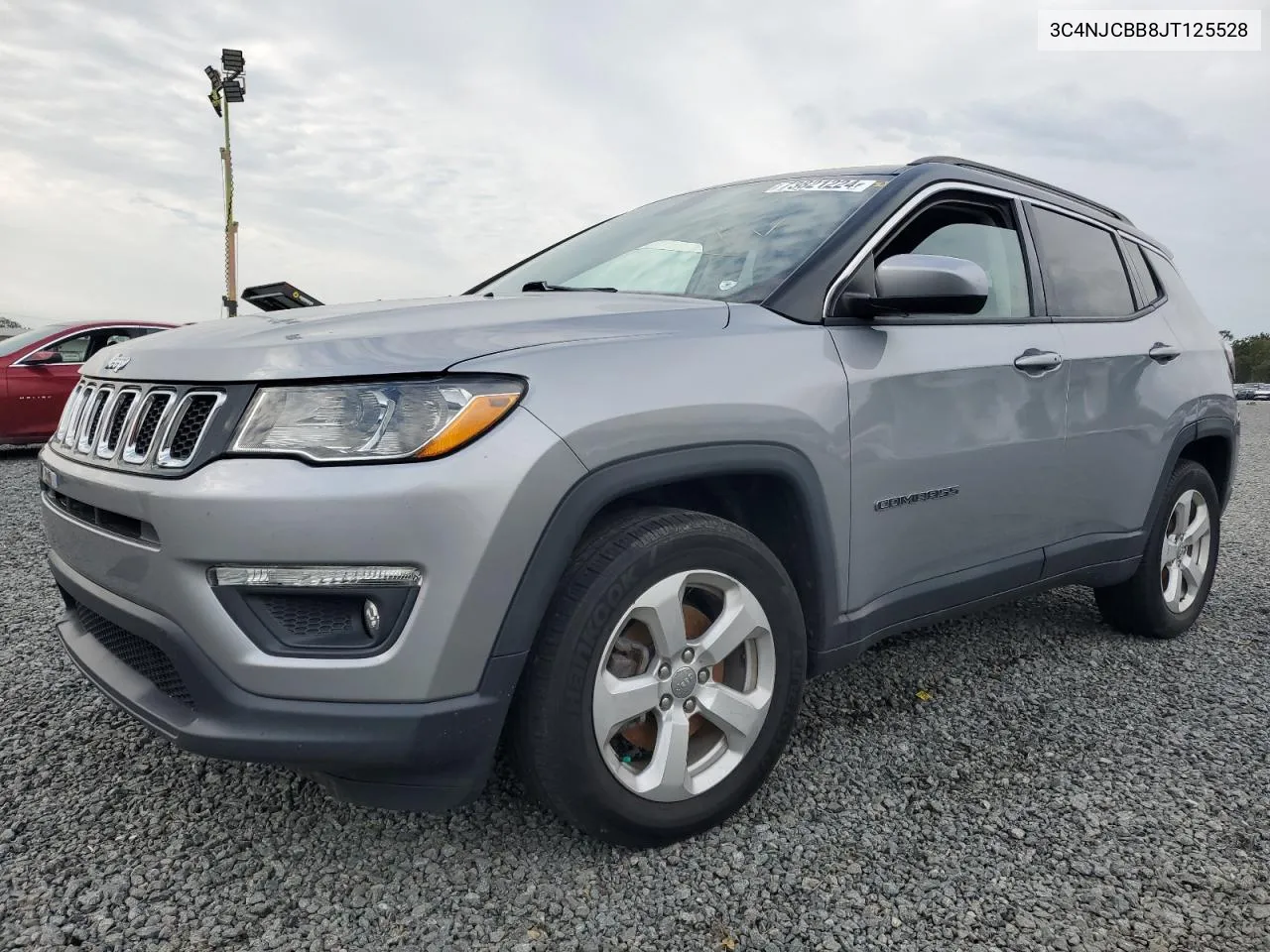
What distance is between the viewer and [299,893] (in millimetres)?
2064

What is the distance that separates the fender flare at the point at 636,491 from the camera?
1.91 metres

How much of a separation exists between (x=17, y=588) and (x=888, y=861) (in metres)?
4.14

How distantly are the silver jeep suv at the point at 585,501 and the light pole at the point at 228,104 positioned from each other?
20.8 metres

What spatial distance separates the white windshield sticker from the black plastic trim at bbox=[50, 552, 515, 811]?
6.00 ft

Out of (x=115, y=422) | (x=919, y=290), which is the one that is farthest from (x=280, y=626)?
(x=919, y=290)

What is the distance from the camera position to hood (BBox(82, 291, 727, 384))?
1.88 metres

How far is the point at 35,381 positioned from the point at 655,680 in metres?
9.23

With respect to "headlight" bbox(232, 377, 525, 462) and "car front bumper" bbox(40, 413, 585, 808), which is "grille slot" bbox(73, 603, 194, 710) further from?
"headlight" bbox(232, 377, 525, 462)

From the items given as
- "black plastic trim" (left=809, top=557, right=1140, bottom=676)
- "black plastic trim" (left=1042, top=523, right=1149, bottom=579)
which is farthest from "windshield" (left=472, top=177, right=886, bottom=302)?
"black plastic trim" (left=1042, top=523, right=1149, bottom=579)

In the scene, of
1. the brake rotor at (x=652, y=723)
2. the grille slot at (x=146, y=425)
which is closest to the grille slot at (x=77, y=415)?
the grille slot at (x=146, y=425)

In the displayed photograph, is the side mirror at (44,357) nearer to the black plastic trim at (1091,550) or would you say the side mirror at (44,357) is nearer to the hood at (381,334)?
the hood at (381,334)

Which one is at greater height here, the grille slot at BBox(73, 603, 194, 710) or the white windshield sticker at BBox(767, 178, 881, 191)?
the white windshield sticker at BBox(767, 178, 881, 191)

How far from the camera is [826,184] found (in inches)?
119

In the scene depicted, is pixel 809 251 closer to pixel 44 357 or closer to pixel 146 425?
pixel 146 425
